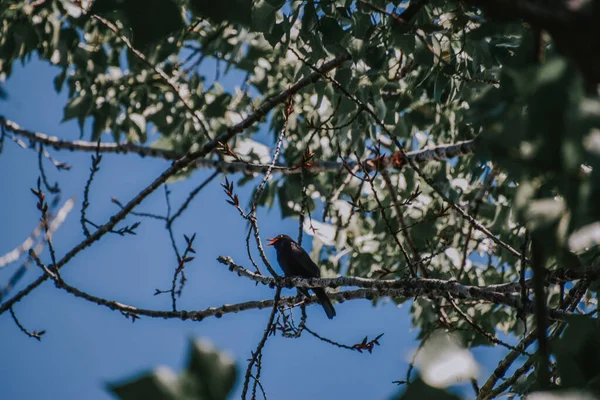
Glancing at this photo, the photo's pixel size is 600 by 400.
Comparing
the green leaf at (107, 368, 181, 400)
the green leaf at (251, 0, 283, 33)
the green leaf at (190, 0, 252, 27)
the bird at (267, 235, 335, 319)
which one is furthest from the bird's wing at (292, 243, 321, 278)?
the green leaf at (107, 368, 181, 400)

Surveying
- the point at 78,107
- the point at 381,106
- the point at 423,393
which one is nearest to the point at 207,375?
the point at 423,393

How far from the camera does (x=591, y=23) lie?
75 centimetres

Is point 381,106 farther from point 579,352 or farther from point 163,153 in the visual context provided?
point 163,153

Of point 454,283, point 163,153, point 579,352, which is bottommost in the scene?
point 579,352

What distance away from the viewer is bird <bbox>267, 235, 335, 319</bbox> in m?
4.37

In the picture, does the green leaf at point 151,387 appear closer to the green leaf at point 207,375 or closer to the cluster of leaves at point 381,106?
the green leaf at point 207,375

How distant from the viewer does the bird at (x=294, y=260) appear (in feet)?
14.3

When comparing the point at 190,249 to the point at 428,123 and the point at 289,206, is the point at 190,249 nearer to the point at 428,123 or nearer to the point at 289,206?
the point at 289,206

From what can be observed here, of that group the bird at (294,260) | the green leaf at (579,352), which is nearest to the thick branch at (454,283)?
the green leaf at (579,352)

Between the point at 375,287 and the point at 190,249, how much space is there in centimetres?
81

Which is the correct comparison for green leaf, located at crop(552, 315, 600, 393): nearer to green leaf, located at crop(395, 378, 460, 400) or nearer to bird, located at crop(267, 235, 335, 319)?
green leaf, located at crop(395, 378, 460, 400)

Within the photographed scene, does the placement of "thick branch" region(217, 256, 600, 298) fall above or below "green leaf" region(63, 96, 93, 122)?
below

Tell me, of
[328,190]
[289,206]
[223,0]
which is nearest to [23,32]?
[289,206]

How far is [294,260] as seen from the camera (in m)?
4.62
